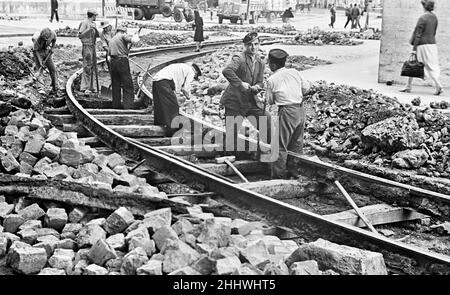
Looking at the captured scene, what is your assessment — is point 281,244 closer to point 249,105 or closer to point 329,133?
point 249,105

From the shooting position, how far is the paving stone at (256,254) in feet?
16.6

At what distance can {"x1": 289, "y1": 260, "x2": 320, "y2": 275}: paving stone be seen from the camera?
485 cm

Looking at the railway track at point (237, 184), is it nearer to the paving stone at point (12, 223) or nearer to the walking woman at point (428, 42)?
the paving stone at point (12, 223)

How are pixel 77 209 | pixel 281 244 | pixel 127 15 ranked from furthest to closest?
pixel 127 15 < pixel 77 209 < pixel 281 244

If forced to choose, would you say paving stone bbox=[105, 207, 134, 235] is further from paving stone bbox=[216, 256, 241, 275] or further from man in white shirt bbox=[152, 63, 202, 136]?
man in white shirt bbox=[152, 63, 202, 136]

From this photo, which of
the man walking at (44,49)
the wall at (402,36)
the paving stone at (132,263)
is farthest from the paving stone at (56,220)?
the wall at (402,36)

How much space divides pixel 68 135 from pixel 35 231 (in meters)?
3.16

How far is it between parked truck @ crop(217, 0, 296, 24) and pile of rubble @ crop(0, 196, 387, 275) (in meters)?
43.0

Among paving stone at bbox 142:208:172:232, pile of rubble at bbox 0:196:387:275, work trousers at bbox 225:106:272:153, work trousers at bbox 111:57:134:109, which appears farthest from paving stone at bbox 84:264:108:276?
work trousers at bbox 111:57:134:109

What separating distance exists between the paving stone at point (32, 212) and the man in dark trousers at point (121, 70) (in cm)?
633

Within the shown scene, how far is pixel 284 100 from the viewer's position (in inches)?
324

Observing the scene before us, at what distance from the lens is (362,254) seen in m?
5.12

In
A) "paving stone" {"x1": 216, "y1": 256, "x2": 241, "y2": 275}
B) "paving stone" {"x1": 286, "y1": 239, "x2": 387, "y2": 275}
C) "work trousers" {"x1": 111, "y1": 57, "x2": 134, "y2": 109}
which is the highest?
"work trousers" {"x1": 111, "y1": 57, "x2": 134, "y2": 109}
